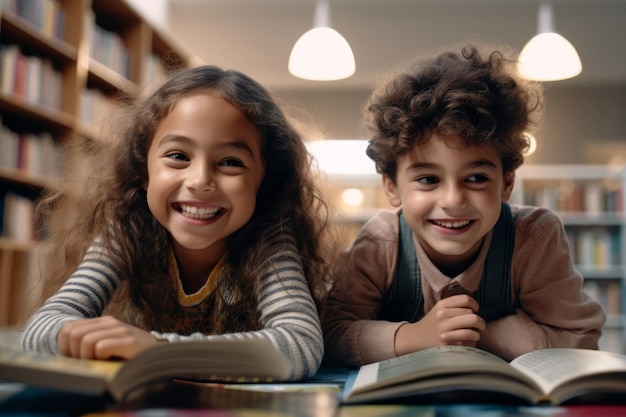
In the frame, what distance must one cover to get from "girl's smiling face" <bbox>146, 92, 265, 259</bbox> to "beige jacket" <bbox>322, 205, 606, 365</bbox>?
0.22 m

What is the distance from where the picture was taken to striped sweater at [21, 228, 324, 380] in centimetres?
76

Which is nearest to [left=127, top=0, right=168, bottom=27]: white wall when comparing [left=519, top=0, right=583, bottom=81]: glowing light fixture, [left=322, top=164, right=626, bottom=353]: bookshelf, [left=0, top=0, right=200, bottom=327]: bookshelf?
[left=0, top=0, right=200, bottom=327]: bookshelf

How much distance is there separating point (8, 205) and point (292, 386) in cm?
204

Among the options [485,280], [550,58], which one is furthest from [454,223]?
[550,58]

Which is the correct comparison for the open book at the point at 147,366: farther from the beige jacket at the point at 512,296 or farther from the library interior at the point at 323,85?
the beige jacket at the point at 512,296

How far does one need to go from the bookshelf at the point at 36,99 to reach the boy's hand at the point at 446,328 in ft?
4.99

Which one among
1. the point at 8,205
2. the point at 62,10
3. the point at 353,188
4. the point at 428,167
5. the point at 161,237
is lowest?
the point at 161,237

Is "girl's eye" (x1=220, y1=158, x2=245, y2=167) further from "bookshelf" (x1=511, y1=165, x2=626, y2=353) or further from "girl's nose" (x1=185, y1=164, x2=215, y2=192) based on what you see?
"bookshelf" (x1=511, y1=165, x2=626, y2=353)

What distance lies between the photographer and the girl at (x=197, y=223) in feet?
2.96

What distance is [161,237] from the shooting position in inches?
41.3

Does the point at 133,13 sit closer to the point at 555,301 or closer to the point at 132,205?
the point at 132,205

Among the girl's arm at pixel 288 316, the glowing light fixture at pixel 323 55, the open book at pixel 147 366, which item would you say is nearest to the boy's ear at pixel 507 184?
the girl's arm at pixel 288 316

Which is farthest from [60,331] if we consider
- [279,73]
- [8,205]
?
[279,73]

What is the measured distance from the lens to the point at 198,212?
93 centimetres
